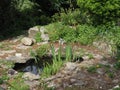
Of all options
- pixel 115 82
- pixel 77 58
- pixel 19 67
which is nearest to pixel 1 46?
pixel 19 67

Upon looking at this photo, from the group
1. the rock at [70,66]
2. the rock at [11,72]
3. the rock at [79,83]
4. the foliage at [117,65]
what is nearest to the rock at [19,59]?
the rock at [11,72]

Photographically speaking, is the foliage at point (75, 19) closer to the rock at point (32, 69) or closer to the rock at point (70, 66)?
the rock at point (32, 69)

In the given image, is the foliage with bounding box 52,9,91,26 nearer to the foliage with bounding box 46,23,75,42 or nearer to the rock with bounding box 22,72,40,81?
the foliage with bounding box 46,23,75,42

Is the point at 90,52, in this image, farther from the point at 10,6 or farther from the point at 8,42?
the point at 10,6

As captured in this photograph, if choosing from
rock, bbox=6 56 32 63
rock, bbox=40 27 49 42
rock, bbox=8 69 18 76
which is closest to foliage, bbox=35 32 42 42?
rock, bbox=40 27 49 42

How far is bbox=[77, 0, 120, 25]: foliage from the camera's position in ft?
32.0

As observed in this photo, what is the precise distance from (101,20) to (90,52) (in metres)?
1.62

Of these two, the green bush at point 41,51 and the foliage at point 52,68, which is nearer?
the foliage at point 52,68

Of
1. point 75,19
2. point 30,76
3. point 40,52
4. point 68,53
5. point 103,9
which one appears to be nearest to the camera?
point 30,76

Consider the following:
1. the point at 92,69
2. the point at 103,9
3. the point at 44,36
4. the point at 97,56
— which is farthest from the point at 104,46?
the point at 44,36

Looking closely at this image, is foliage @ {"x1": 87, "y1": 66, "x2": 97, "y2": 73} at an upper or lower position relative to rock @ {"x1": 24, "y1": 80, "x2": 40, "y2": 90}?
upper

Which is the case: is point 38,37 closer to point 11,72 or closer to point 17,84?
point 11,72

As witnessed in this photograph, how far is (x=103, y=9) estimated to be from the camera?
975cm

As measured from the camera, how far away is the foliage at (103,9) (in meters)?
9.74
